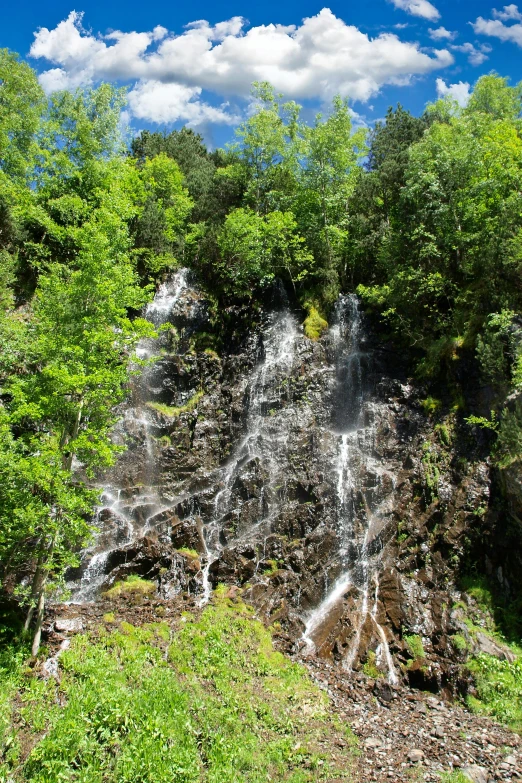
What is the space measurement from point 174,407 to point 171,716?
17.0 meters

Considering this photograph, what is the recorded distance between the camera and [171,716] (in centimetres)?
1063

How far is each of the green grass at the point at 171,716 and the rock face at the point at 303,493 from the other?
9.16 ft

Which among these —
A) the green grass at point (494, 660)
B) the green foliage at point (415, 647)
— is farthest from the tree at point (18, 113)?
the green grass at point (494, 660)

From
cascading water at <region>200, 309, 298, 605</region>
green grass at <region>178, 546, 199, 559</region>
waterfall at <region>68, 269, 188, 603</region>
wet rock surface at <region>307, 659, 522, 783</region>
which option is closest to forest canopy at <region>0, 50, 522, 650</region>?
waterfall at <region>68, 269, 188, 603</region>

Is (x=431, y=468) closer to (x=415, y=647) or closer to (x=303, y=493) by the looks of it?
(x=303, y=493)

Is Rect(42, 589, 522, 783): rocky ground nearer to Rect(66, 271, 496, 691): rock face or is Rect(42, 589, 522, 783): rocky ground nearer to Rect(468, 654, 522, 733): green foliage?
Rect(468, 654, 522, 733): green foliage

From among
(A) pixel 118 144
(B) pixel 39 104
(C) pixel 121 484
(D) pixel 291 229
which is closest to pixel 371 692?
(C) pixel 121 484

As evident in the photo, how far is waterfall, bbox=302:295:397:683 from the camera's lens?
54.5ft

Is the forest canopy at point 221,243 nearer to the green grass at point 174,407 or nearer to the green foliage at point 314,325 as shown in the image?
the green foliage at point 314,325

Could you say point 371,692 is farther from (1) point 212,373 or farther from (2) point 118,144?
(2) point 118,144

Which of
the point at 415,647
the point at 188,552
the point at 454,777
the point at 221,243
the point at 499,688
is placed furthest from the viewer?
the point at 221,243

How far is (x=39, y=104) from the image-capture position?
105ft

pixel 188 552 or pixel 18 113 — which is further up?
pixel 18 113

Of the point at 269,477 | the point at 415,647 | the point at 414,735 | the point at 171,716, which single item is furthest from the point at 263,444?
the point at 171,716
